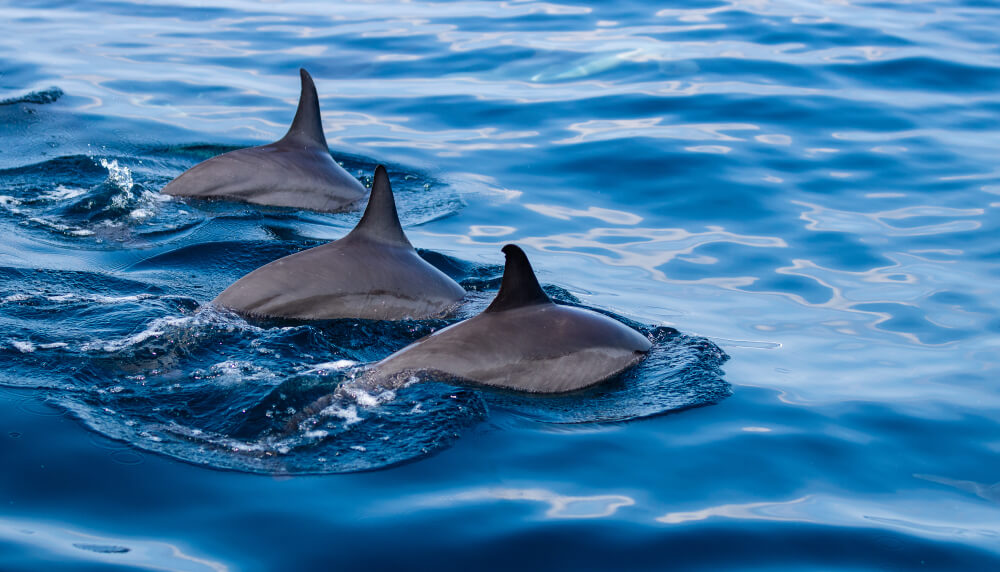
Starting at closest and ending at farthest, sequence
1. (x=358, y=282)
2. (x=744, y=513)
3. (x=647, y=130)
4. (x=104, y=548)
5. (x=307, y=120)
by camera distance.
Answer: (x=104, y=548) < (x=744, y=513) < (x=358, y=282) < (x=307, y=120) < (x=647, y=130)

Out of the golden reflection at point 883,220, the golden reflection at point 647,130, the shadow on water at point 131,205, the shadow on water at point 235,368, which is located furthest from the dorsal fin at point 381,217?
the golden reflection at point 647,130

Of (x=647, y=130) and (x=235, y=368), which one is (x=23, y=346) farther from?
(x=647, y=130)

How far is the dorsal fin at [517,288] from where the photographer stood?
7.41 metres

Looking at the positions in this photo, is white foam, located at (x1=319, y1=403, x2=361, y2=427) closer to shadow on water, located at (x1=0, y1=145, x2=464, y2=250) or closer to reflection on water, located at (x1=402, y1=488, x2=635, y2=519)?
reflection on water, located at (x1=402, y1=488, x2=635, y2=519)

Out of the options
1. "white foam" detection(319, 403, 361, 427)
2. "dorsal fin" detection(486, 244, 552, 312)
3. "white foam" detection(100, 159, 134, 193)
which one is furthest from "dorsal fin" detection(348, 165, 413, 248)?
"white foam" detection(100, 159, 134, 193)

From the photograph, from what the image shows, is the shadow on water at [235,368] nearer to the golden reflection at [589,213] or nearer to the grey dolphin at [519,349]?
the grey dolphin at [519,349]

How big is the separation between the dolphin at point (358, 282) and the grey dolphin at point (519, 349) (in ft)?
4.74

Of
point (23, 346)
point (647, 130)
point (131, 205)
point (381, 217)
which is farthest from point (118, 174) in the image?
point (647, 130)

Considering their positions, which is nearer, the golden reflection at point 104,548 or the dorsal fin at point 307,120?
the golden reflection at point 104,548

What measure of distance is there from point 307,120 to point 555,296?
456cm

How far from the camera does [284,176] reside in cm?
1245

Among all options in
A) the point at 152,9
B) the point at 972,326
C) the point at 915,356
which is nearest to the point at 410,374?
the point at 915,356

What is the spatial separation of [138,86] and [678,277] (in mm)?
11617

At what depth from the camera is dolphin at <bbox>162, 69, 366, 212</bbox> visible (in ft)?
40.3
